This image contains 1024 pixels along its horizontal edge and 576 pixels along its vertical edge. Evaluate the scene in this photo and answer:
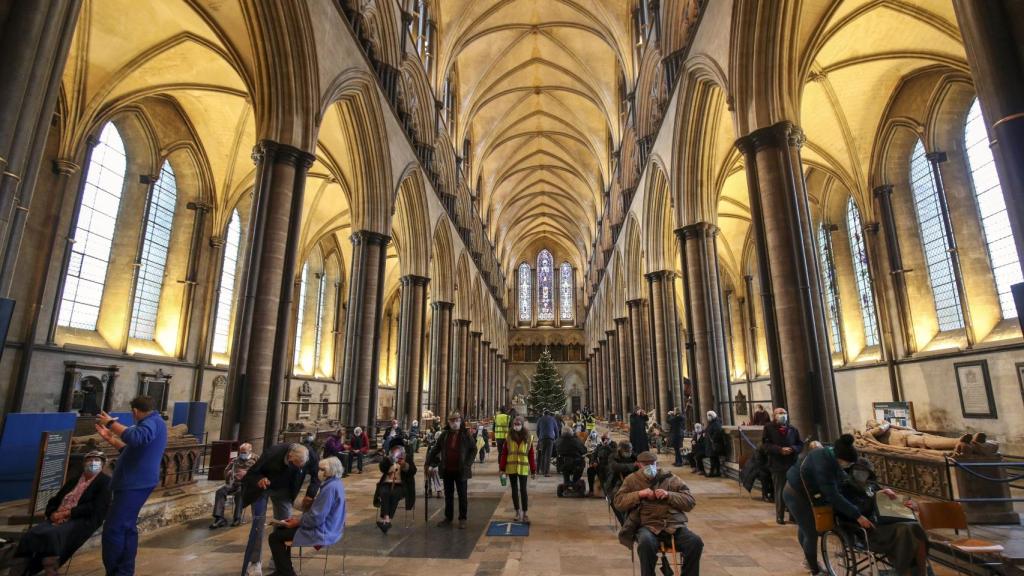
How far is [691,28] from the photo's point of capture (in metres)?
11.7

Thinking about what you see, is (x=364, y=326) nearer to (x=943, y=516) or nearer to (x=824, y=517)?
(x=824, y=517)

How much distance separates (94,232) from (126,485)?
12.6 metres

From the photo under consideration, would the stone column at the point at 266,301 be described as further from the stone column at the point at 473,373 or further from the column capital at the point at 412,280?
the stone column at the point at 473,373

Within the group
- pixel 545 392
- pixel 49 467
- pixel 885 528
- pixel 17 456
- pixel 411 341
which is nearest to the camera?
pixel 885 528

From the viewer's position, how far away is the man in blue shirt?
3164 mm

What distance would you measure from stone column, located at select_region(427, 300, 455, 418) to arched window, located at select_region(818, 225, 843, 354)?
14518mm

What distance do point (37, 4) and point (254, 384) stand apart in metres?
5.55

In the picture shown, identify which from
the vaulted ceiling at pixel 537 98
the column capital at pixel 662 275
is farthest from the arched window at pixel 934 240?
the vaulted ceiling at pixel 537 98

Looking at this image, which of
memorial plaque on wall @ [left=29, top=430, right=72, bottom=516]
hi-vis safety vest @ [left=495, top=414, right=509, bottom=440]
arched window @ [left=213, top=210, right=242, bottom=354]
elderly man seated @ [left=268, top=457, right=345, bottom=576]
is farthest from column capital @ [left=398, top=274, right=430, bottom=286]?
elderly man seated @ [left=268, top=457, right=345, bottom=576]

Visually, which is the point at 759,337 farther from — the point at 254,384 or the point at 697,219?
the point at 254,384

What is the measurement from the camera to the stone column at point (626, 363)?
23422 millimetres

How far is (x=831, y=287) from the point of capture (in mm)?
16859

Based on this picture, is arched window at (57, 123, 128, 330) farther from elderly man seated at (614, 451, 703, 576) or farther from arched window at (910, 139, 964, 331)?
arched window at (910, 139, 964, 331)

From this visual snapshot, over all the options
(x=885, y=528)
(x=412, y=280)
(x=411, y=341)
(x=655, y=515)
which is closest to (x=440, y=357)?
(x=411, y=341)
